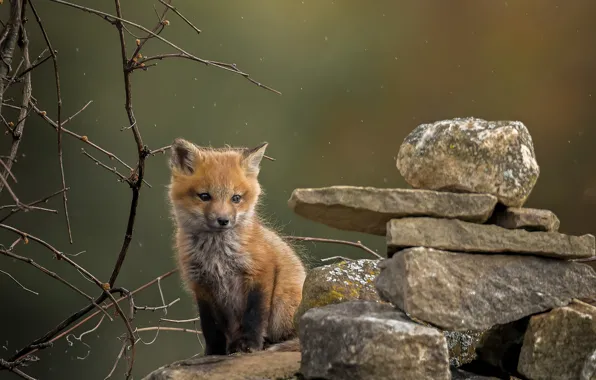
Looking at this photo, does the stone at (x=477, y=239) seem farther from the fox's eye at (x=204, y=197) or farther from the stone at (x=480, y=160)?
the fox's eye at (x=204, y=197)

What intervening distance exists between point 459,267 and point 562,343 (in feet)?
1.85

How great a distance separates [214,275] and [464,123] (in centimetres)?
159

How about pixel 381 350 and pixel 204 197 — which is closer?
pixel 381 350

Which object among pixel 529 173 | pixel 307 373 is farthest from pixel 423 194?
pixel 307 373

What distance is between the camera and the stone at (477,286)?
3.22m

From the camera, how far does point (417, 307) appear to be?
319 cm

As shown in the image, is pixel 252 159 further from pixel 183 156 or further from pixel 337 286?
pixel 337 286

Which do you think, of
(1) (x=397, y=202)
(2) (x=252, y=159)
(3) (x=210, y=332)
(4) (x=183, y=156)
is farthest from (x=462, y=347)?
(4) (x=183, y=156)

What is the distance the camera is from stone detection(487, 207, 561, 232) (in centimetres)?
336

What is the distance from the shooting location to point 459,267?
3.31m

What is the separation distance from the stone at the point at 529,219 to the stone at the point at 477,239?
29 millimetres

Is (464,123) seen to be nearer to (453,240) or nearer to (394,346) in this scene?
(453,240)

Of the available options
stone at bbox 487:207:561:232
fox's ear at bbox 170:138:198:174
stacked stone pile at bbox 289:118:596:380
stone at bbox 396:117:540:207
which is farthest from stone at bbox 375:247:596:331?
fox's ear at bbox 170:138:198:174

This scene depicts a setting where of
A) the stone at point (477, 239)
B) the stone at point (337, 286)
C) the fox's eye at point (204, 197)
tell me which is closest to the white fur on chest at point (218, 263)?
the fox's eye at point (204, 197)
